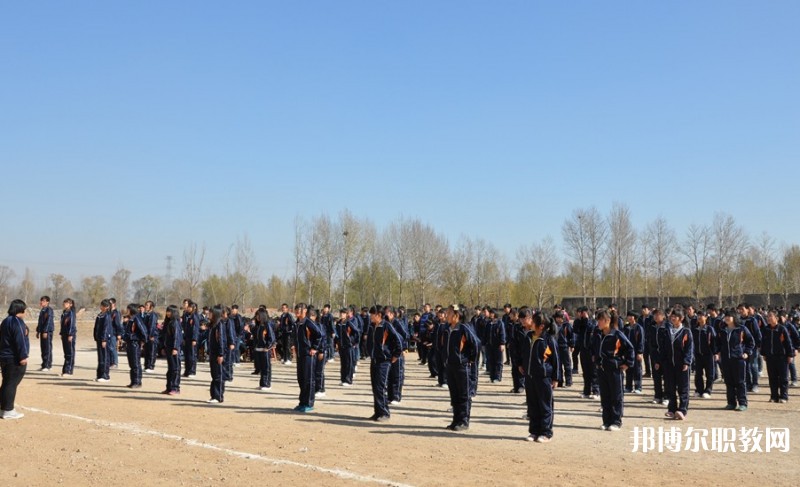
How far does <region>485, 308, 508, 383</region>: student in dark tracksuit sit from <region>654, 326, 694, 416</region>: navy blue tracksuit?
19.2 feet

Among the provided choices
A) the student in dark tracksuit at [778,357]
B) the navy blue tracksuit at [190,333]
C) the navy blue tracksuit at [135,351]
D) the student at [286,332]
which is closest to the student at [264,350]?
the navy blue tracksuit at [190,333]

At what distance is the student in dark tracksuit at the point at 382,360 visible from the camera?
40.0 feet

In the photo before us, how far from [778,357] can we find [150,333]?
1695cm

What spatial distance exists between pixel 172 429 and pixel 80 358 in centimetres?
1672

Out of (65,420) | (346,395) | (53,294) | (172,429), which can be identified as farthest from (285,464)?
(53,294)

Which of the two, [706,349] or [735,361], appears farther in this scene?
[706,349]

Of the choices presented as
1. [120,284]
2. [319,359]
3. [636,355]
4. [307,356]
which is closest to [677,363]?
[636,355]

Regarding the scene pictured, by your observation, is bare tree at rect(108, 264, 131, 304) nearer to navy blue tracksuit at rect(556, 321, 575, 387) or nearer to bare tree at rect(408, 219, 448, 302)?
bare tree at rect(408, 219, 448, 302)

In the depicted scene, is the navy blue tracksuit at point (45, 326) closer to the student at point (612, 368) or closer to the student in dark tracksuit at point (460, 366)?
the student in dark tracksuit at point (460, 366)

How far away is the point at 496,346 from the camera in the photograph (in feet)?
62.7

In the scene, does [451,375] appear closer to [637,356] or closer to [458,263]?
[637,356]

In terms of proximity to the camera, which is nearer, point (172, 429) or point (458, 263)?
point (172, 429)

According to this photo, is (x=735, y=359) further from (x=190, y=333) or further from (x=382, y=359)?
(x=190, y=333)

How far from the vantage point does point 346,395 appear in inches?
643
